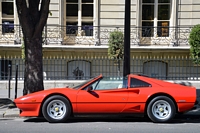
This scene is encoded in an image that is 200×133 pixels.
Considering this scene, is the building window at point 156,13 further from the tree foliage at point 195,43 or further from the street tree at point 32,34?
the street tree at point 32,34

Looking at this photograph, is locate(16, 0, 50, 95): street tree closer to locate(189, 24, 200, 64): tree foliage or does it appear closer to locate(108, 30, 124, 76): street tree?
locate(108, 30, 124, 76): street tree

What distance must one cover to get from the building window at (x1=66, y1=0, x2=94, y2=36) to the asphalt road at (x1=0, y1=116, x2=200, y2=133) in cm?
904

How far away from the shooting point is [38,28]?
31.3 feet

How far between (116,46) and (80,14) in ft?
10.9

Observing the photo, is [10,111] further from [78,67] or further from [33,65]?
[78,67]

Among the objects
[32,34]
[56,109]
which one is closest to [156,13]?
[32,34]

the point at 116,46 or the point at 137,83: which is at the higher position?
the point at 116,46

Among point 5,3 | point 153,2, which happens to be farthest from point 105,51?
point 5,3

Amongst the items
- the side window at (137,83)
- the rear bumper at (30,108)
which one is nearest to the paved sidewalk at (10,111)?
the rear bumper at (30,108)

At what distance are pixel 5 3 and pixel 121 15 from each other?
6.52 metres

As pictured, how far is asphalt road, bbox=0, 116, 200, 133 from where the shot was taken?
7.44 m

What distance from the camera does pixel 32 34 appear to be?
9.62 metres

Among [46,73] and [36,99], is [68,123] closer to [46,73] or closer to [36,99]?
[36,99]

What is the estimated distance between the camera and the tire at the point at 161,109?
8062mm
